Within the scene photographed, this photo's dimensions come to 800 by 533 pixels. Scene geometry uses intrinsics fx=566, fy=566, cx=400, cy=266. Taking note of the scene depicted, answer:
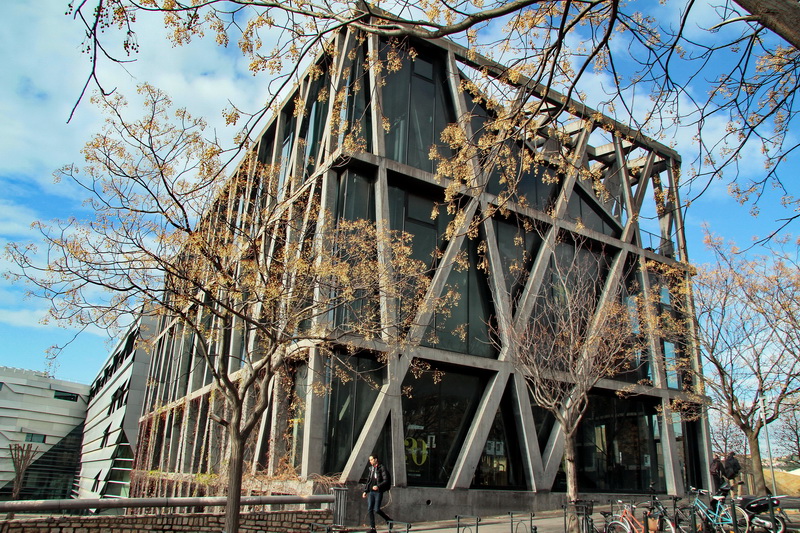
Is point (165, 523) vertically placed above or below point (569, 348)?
below

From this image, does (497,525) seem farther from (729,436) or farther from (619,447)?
(729,436)

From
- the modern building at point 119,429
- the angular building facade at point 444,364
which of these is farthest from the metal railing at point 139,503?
the modern building at point 119,429

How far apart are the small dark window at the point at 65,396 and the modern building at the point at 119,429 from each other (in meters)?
26.5

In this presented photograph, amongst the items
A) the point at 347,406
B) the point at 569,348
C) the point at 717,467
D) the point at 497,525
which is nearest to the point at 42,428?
the point at 347,406

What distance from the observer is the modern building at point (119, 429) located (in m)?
49.0

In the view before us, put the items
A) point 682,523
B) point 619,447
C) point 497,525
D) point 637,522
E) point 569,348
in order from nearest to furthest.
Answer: point 637,522 < point 682,523 < point 497,525 < point 569,348 < point 619,447

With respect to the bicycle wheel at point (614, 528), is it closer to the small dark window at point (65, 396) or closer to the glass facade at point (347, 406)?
the glass facade at point (347, 406)

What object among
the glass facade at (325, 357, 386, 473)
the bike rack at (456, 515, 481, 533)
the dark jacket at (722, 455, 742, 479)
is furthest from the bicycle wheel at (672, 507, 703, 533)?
the glass facade at (325, 357, 386, 473)

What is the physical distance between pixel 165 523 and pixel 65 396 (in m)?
98.0

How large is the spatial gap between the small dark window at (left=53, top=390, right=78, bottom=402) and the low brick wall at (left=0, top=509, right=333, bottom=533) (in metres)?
95.2

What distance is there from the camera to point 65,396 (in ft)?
306

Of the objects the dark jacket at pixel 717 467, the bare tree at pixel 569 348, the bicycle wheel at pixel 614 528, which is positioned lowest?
the bicycle wheel at pixel 614 528

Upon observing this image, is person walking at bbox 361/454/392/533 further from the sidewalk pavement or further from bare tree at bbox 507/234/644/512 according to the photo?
bare tree at bbox 507/234/644/512

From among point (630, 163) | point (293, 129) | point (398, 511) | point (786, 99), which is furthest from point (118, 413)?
point (786, 99)
